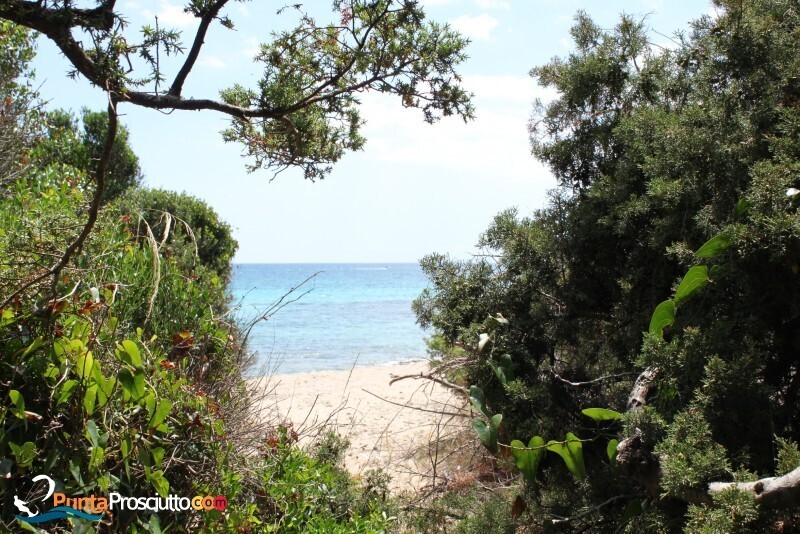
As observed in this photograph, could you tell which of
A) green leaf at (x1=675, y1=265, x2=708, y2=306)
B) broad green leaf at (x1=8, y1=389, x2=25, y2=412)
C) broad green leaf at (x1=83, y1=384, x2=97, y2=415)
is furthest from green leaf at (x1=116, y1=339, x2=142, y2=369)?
green leaf at (x1=675, y1=265, x2=708, y2=306)

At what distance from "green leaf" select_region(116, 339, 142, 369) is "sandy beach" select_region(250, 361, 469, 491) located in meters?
1.24

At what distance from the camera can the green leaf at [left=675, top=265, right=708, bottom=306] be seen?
8.54 feet

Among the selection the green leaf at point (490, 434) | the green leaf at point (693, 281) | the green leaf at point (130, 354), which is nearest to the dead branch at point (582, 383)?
the green leaf at point (490, 434)

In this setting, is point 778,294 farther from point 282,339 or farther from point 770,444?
point 282,339

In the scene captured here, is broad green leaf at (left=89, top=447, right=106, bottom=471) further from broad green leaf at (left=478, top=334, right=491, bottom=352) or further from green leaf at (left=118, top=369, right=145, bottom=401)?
broad green leaf at (left=478, top=334, right=491, bottom=352)

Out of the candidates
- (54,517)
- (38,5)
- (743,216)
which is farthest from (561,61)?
(54,517)

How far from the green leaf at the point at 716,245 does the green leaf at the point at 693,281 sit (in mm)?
67

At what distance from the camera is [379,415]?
9.02 meters

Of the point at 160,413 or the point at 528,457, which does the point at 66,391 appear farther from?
the point at 528,457

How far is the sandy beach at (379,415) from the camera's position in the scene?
5.02 m

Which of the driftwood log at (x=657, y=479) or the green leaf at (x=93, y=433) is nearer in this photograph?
the driftwood log at (x=657, y=479)

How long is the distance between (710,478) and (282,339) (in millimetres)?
20931

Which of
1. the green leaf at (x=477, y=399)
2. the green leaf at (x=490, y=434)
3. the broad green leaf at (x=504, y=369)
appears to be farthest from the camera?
the broad green leaf at (x=504, y=369)

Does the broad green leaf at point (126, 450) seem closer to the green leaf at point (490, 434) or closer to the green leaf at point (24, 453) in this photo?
the green leaf at point (24, 453)
